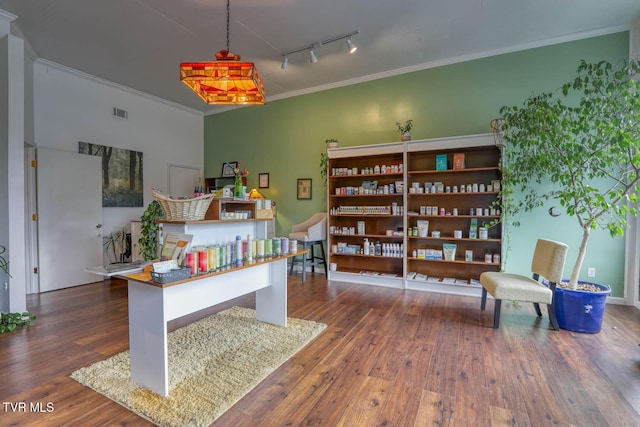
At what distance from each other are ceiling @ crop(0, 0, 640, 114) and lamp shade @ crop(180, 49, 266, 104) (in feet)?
3.85

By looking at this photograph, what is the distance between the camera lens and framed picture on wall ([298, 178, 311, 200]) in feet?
18.3

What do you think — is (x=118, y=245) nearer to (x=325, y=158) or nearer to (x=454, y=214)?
(x=325, y=158)

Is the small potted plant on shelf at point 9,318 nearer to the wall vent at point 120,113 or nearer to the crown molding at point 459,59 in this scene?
the wall vent at point 120,113

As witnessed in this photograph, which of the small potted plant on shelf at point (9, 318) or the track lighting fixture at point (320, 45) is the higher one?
the track lighting fixture at point (320, 45)

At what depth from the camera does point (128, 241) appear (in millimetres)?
5219

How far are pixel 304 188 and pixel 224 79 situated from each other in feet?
10.7

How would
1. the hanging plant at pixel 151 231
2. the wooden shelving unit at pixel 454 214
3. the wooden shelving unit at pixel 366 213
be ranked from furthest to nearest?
the wooden shelving unit at pixel 366 213 → the wooden shelving unit at pixel 454 214 → the hanging plant at pixel 151 231

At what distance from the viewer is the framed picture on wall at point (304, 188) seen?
5.57 metres

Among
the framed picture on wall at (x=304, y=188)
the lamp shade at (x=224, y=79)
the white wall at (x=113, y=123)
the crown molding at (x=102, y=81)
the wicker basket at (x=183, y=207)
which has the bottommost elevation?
the wicker basket at (x=183, y=207)

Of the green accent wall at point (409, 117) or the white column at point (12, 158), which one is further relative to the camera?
the green accent wall at point (409, 117)

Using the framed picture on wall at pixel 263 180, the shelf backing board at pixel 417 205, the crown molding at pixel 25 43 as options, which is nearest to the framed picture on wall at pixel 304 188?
the shelf backing board at pixel 417 205

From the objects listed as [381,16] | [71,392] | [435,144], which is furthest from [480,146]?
[71,392]

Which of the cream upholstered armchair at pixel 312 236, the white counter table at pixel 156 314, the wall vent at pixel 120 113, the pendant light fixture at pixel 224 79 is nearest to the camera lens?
the white counter table at pixel 156 314

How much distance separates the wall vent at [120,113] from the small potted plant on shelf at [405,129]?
489cm
